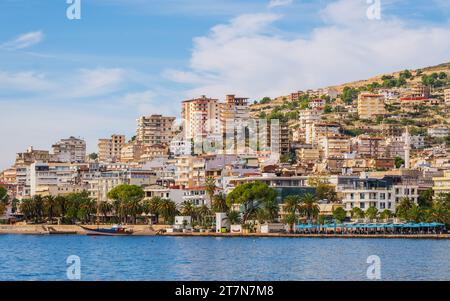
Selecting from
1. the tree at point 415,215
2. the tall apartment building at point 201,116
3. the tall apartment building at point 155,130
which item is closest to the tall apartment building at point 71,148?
the tall apartment building at point 155,130

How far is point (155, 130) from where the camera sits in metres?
135

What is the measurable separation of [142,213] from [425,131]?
59.0 m

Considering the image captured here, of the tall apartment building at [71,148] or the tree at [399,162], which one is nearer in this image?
the tree at [399,162]

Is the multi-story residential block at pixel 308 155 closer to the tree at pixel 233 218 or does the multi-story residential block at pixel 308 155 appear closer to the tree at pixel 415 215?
the tree at pixel 233 218

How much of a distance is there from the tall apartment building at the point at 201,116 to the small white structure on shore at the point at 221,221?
58.0 m

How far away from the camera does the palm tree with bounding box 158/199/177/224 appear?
7100cm

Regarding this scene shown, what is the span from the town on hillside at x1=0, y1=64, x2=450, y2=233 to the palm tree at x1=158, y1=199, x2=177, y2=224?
0.10 metres

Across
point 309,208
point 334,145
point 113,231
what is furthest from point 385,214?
point 334,145

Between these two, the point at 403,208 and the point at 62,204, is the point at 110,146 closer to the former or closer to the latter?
the point at 62,204

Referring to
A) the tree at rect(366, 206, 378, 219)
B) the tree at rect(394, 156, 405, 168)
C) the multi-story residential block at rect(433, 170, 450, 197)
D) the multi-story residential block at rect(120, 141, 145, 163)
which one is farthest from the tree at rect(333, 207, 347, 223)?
the multi-story residential block at rect(120, 141, 145, 163)

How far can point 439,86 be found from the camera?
5861 inches

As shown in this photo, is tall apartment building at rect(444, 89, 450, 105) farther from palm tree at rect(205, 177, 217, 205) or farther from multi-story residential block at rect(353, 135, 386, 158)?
palm tree at rect(205, 177, 217, 205)

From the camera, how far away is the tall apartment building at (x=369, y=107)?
134125mm

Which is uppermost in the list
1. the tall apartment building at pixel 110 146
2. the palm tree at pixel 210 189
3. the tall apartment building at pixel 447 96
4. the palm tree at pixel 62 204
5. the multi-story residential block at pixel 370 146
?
the tall apartment building at pixel 447 96
